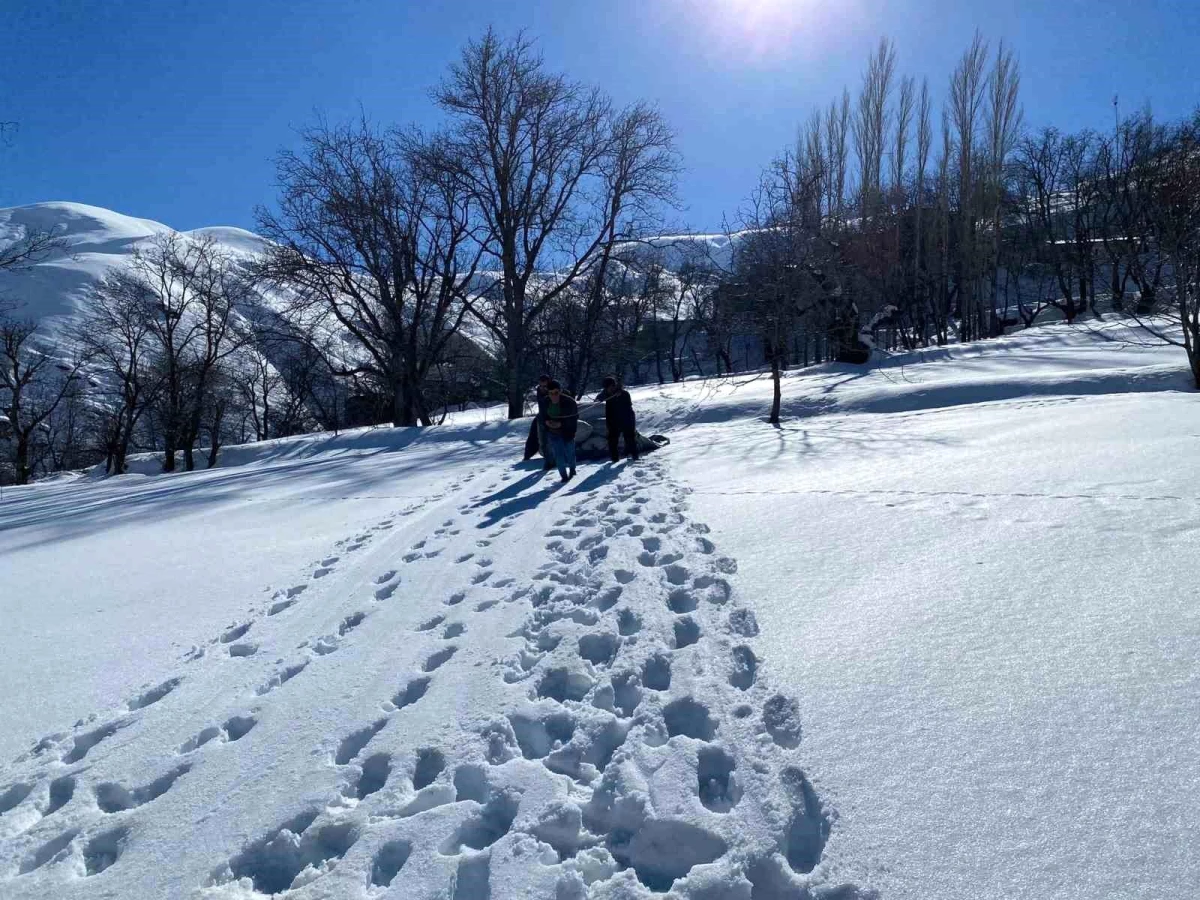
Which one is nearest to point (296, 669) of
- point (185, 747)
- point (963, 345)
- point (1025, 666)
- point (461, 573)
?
point (185, 747)

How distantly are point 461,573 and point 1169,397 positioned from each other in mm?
11805

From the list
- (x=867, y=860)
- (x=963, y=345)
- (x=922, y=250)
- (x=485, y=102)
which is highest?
(x=485, y=102)

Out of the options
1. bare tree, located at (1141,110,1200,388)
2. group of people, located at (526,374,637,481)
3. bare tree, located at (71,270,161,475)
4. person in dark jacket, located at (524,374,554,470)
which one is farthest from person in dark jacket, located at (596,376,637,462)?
bare tree, located at (71,270,161,475)

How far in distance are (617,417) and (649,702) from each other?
26.4 ft

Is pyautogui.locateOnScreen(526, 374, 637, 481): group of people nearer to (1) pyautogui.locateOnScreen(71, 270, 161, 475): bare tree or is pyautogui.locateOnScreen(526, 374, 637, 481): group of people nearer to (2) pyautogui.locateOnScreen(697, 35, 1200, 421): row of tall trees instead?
(2) pyautogui.locateOnScreen(697, 35, 1200, 421): row of tall trees

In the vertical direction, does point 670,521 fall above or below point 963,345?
below

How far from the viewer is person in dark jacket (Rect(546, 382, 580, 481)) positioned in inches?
381

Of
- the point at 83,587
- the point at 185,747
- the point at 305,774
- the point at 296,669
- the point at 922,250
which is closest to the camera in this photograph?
the point at 305,774

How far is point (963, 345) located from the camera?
21906 millimetres

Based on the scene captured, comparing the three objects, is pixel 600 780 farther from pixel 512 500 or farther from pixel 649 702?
pixel 512 500

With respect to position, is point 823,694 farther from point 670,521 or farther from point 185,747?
point 670,521

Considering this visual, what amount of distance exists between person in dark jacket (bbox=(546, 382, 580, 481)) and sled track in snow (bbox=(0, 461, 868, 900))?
17.5 ft

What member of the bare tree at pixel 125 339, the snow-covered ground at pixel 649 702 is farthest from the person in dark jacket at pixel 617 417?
the bare tree at pixel 125 339

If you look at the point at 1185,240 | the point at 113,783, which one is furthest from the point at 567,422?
the point at 1185,240
